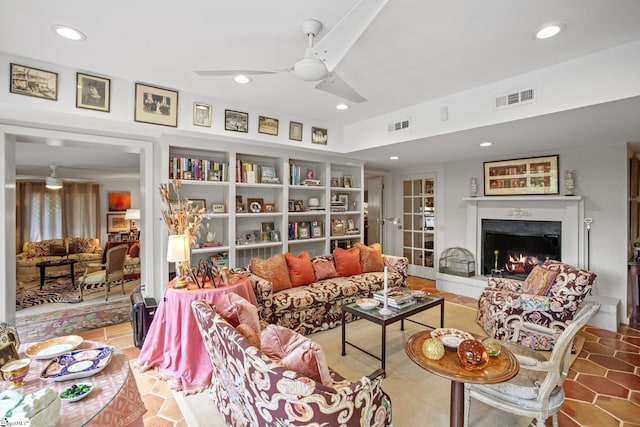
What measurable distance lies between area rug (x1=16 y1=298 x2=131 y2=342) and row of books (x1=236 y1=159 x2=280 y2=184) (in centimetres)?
241

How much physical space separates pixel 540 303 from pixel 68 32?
14.7ft

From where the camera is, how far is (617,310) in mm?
3588

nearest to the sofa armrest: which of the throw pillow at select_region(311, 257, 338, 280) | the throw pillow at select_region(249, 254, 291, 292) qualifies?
the throw pillow at select_region(311, 257, 338, 280)

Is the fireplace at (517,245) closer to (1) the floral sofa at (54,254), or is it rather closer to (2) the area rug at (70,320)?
(2) the area rug at (70,320)

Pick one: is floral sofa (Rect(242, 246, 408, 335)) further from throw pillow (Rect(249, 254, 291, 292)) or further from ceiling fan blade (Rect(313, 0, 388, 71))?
ceiling fan blade (Rect(313, 0, 388, 71))

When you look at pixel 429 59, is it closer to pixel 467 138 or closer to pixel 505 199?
pixel 467 138

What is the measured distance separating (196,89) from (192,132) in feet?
1.53

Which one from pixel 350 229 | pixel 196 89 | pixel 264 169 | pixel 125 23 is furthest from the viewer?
pixel 350 229

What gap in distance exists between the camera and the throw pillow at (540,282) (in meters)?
3.03

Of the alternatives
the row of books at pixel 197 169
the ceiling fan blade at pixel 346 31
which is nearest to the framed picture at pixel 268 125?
the row of books at pixel 197 169

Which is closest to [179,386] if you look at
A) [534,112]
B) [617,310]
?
[534,112]

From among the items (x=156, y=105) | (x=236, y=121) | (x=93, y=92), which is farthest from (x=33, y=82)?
(x=236, y=121)

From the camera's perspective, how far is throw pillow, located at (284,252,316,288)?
3650 mm

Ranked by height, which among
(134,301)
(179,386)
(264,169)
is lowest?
(179,386)
